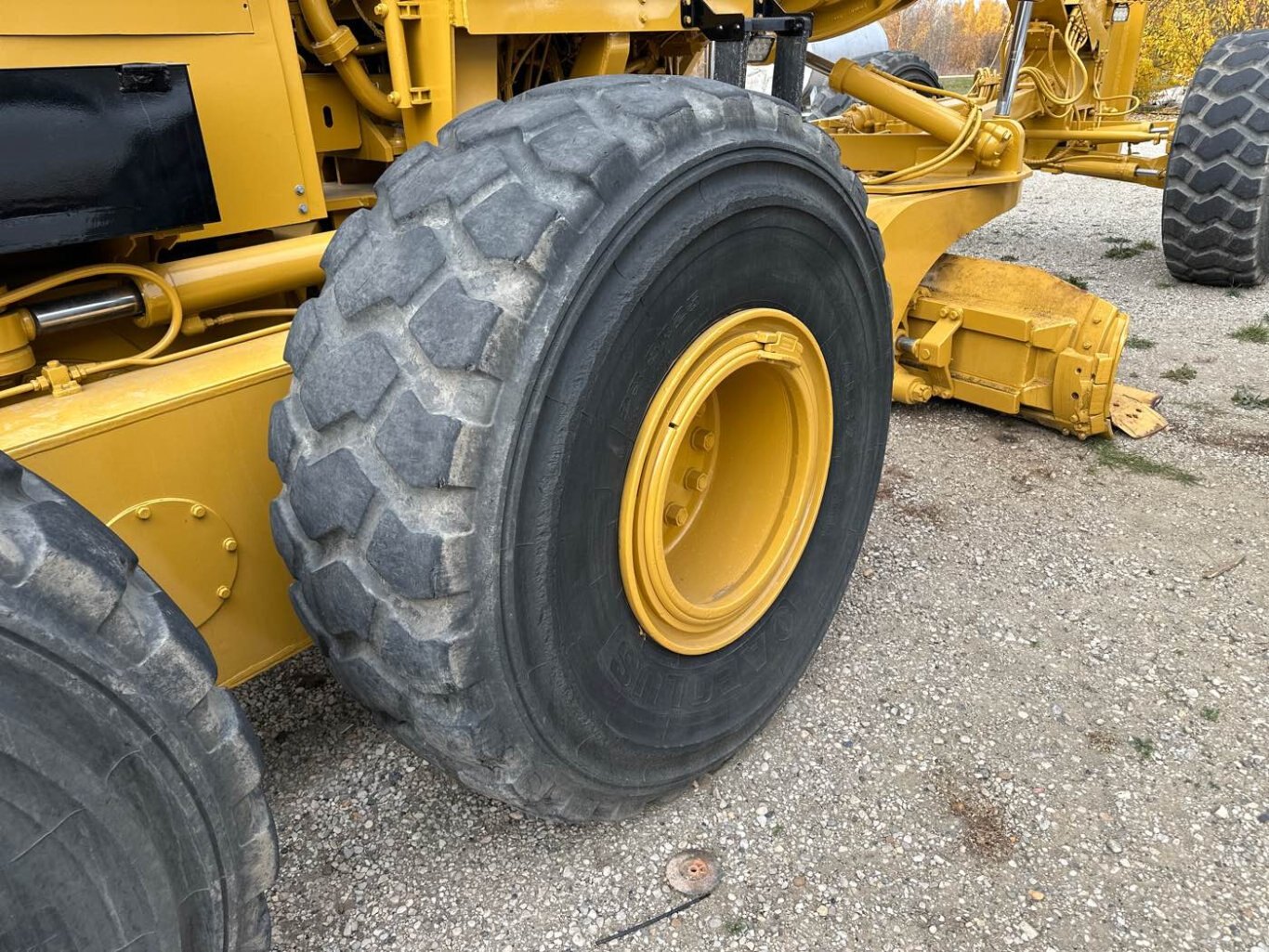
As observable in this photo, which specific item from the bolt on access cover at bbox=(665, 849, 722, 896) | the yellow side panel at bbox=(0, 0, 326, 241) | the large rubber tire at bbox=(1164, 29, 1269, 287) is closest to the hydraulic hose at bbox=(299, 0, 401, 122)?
the yellow side panel at bbox=(0, 0, 326, 241)

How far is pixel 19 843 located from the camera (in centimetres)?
104

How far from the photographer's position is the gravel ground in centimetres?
189

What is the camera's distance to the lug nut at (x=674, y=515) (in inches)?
88.5

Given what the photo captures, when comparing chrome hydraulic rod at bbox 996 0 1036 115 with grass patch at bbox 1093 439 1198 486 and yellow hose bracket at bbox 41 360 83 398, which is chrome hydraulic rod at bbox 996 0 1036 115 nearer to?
grass patch at bbox 1093 439 1198 486

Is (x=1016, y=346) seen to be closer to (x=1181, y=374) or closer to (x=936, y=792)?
(x=1181, y=374)

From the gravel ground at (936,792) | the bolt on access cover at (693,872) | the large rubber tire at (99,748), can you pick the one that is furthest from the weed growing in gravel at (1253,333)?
the large rubber tire at (99,748)

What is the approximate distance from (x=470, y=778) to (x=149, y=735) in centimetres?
64

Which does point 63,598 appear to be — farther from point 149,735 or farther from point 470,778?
point 470,778

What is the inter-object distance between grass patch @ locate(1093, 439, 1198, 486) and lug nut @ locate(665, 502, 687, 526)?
2.28 m

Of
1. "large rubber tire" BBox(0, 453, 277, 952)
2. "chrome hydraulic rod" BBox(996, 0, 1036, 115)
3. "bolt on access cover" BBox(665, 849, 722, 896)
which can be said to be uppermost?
"chrome hydraulic rod" BBox(996, 0, 1036, 115)

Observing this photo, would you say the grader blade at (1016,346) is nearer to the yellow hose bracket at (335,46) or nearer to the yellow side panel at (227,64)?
the yellow hose bracket at (335,46)

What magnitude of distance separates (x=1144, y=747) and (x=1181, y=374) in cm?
291

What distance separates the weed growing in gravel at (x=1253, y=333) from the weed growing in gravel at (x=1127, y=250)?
1616mm

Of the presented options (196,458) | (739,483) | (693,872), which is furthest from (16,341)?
(693,872)
